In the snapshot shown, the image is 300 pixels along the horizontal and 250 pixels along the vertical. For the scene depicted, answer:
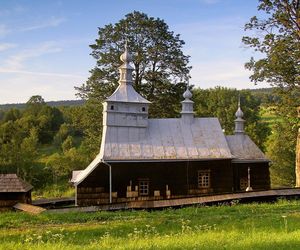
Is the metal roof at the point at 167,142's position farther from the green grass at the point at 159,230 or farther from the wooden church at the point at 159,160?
the green grass at the point at 159,230

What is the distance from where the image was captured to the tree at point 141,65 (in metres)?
30.3

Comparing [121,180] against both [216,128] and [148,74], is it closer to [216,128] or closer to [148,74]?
[216,128]

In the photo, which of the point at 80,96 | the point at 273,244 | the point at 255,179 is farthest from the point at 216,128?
the point at 273,244

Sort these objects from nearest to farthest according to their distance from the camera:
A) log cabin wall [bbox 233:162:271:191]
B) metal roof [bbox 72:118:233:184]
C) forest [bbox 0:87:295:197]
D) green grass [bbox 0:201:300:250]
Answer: green grass [bbox 0:201:300:250], metal roof [bbox 72:118:233:184], log cabin wall [bbox 233:162:271:191], forest [bbox 0:87:295:197]

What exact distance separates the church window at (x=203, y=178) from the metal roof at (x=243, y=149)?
2.21 meters

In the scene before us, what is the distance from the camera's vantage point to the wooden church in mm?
21016

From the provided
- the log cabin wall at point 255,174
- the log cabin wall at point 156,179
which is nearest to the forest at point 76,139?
the log cabin wall at point 255,174

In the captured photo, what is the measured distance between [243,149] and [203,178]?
3.55m

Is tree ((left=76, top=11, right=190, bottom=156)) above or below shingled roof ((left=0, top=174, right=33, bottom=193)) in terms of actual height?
above

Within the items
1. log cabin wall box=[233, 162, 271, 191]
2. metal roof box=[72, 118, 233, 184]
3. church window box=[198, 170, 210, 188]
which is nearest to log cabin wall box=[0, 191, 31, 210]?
metal roof box=[72, 118, 233, 184]

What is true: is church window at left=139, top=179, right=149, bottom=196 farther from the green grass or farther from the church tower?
the green grass

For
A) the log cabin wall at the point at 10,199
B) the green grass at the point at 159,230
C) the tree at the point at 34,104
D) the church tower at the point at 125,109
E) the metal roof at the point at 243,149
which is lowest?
the log cabin wall at the point at 10,199

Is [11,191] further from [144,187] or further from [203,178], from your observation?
[203,178]

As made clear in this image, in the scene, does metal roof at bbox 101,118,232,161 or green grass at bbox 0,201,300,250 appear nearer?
green grass at bbox 0,201,300,250
